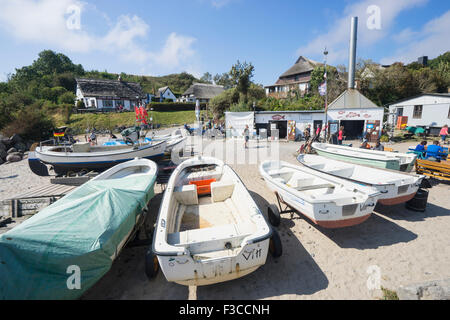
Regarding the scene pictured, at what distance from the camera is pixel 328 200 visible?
4.26 m

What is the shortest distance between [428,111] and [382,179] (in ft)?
65.8

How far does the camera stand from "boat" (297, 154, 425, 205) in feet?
17.4

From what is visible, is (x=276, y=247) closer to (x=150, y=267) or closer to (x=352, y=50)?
(x=150, y=267)

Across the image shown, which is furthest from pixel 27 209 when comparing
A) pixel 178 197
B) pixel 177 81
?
pixel 177 81

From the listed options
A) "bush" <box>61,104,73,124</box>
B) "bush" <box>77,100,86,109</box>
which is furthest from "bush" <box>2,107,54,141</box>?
"bush" <box>77,100,86,109</box>

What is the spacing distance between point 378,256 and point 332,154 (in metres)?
6.90

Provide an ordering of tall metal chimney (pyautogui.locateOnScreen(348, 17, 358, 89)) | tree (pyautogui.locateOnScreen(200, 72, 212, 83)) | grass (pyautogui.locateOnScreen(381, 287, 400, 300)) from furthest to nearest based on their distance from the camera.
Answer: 1. tree (pyautogui.locateOnScreen(200, 72, 212, 83))
2. tall metal chimney (pyautogui.locateOnScreen(348, 17, 358, 89))
3. grass (pyautogui.locateOnScreen(381, 287, 400, 300))

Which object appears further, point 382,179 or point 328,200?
point 382,179

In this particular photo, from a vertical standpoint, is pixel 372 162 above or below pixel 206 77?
below

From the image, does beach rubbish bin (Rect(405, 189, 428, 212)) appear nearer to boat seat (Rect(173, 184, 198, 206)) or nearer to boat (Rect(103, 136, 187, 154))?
boat seat (Rect(173, 184, 198, 206))

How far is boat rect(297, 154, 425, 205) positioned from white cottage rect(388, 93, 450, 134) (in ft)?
57.3

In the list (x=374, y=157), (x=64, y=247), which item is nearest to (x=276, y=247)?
(x=64, y=247)
